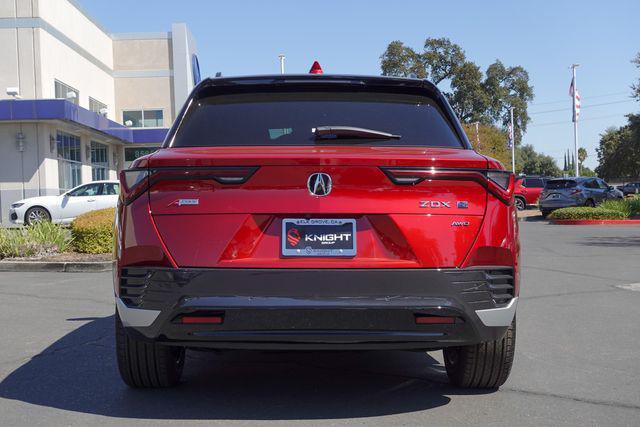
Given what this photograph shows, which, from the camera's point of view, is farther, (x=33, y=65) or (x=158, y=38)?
(x=158, y=38)

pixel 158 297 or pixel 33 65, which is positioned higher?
pixel 33 65

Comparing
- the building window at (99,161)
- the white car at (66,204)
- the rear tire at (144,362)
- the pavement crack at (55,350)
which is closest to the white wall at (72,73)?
the building window at (99,161)

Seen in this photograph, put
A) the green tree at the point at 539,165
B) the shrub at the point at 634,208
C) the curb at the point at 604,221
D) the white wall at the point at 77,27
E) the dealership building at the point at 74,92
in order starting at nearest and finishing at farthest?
the curb at the point at 604,221 < the shrub at the point at 634,208 < the dealership building at the point at 74,92 < the white wall at the point at 77,27 < the green tree at the point at 539,165

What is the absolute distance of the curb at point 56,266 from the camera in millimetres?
11062

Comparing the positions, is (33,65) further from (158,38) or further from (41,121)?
(158,38)

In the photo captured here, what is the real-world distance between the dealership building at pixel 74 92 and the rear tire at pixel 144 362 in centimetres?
2221

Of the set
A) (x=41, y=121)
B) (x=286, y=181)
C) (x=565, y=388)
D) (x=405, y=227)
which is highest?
(x=41, y=121)

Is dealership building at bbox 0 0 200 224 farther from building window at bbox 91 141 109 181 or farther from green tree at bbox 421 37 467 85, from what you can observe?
green tree at bbox 421 37 467 85

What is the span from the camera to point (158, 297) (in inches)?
136

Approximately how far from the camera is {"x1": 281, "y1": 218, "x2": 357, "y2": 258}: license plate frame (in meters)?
3.41

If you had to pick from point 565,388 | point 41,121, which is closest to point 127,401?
point 565,388

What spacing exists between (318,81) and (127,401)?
7.31 feet

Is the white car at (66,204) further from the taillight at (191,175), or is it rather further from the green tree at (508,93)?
the green tree at (508,93)

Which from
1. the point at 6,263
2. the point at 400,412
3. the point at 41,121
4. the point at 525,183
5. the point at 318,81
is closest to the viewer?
the point at 400,412
